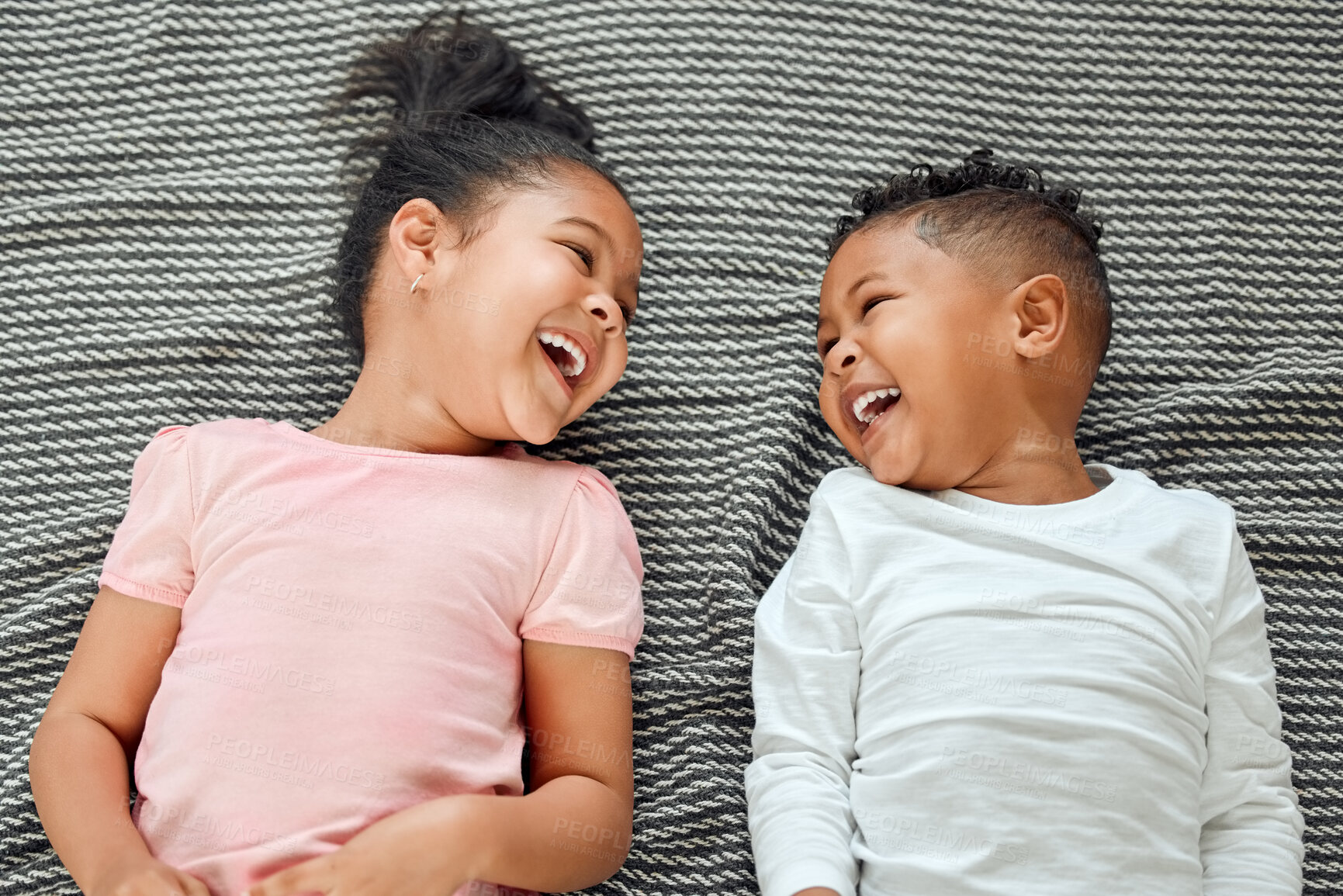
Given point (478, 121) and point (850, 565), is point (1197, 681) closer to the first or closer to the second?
point (850, 565)

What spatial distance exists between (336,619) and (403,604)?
0.21 ft

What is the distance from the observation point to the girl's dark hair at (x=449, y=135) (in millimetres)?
1181

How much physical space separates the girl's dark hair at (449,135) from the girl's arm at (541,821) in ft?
1.60

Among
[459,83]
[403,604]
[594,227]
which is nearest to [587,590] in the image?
[403,604]

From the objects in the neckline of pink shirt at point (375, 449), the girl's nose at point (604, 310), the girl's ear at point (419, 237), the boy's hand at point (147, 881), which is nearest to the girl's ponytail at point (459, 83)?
the girl's ear at point (419, 237)

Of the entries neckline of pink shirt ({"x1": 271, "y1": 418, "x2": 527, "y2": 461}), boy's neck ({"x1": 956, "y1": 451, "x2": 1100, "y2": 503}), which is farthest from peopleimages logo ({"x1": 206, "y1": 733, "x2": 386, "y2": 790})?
boy's neck ({"x1": 956, "y1": 451, "x2": 1100, "y2": 503})

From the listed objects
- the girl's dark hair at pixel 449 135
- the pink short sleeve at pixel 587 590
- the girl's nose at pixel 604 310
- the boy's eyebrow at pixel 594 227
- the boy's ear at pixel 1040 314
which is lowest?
the pink short sleeve at pixel 587 590

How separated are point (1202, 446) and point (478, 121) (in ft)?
3.12

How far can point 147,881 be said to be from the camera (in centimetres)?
92

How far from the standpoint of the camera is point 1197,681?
41.8 inches

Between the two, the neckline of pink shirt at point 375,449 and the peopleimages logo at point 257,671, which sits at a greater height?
the neckline of pink shirt at point 375,449

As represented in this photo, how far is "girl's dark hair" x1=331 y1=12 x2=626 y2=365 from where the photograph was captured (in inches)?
46.5

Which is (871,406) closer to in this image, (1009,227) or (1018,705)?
(1009,227)

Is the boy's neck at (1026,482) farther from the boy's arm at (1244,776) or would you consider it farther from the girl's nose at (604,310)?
the girl's nose at (604,310)
